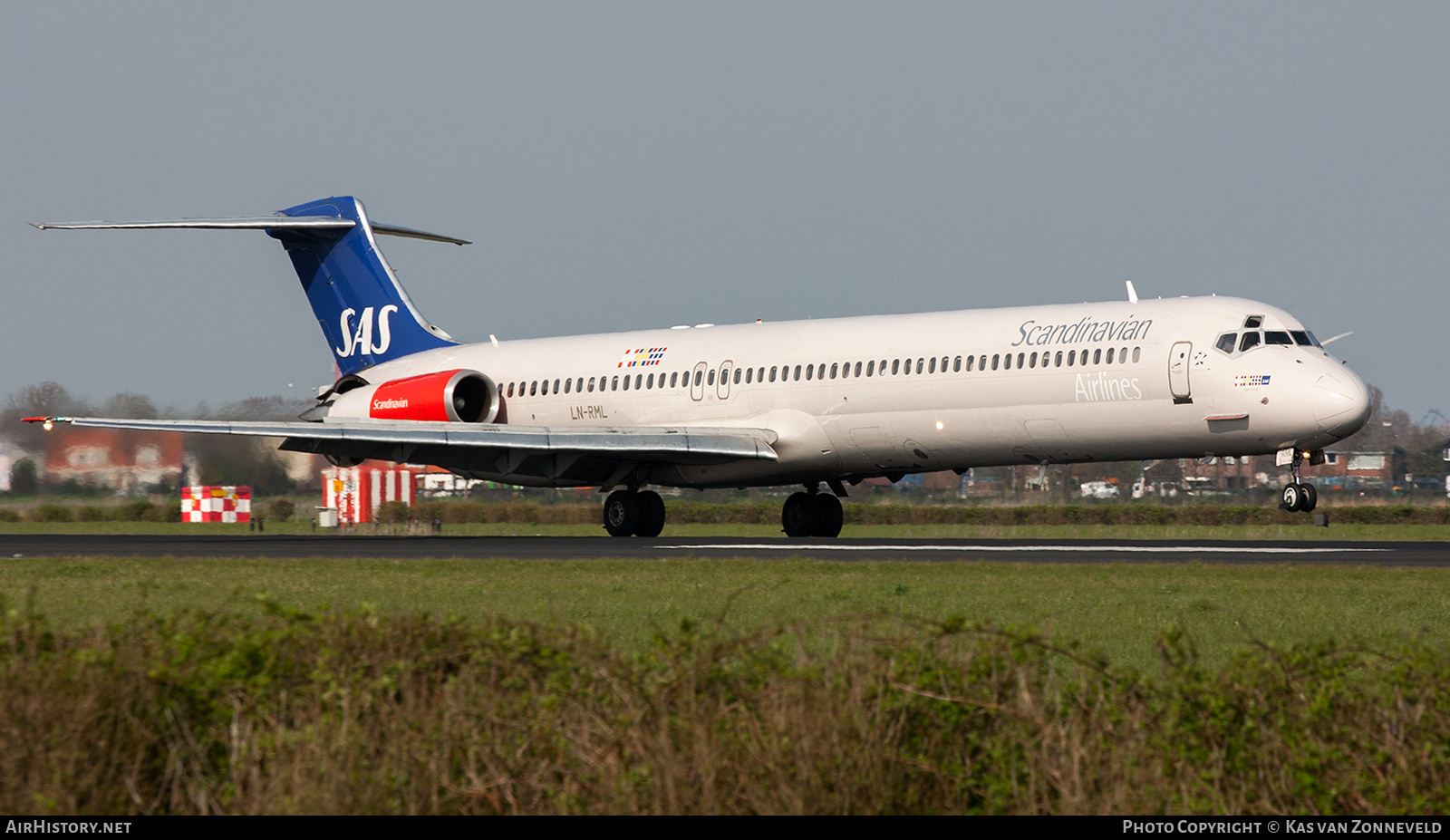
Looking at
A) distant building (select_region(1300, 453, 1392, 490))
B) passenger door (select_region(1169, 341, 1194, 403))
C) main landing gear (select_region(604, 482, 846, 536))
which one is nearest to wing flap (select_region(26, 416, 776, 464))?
main landing gear (select_region(604, 482, 846, 536))

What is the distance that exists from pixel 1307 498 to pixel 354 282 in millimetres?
21137

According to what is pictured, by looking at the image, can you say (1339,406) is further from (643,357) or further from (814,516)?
Result: (643,357)

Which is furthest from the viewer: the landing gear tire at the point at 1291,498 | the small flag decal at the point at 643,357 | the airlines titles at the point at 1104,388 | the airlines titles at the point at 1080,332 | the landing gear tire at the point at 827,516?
the small flag decal at the point at 643,357

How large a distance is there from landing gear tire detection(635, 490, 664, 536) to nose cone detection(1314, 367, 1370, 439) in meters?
12.2

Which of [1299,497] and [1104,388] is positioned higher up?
[1104,388]

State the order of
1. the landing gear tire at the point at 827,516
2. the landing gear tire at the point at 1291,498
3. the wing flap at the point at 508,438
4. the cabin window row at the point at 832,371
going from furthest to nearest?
the landing gear tire at the point at 827,516 → the wing flap at the point at 508,438 → the cabin window row at the point at 832,371 → the landing gear tire at the point at 1291,498

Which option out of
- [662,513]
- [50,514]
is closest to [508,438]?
[662,513]

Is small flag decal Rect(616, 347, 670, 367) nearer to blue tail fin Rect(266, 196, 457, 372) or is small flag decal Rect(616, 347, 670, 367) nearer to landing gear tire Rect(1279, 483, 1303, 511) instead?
blue tail fin Rect(266, 196, 457, 372)

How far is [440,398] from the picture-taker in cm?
3250

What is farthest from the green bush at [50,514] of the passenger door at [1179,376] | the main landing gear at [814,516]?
the passenger door at [1179,376]

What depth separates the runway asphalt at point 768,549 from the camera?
21734 millimetres

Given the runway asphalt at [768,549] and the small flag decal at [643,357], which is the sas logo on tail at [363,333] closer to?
the small flag decal at [643,357]

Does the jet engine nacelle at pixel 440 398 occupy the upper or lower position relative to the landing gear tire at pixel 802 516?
upper

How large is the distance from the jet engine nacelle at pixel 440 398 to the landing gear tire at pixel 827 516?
7.39 m
